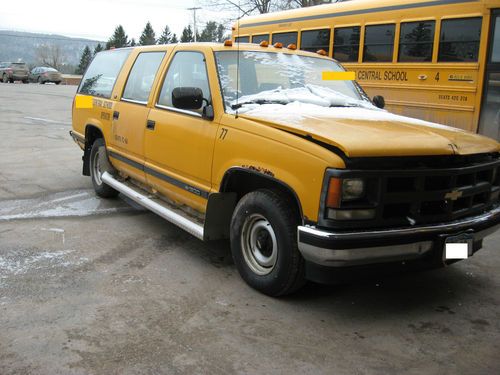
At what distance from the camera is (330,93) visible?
4977mm

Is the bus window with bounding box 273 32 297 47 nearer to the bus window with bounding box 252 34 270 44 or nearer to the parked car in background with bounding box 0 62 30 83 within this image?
Result: the bus window with bounding box 252 34 270 44

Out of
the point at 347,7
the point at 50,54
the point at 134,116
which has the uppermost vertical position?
the point at 50,54

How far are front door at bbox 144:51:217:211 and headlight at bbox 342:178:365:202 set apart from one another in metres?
1.38

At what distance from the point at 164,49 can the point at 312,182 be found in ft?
9.18

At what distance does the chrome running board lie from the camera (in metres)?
4.53

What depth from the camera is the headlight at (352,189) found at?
3.30m

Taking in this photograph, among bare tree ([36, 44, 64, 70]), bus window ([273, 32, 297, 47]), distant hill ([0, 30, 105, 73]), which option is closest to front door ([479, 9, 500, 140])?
bus window ([273, 32, 297, 47])

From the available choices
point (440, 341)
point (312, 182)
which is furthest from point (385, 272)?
point (312, 182)

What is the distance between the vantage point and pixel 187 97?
4.30m

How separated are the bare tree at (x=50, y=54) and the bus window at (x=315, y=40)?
97.6 metres

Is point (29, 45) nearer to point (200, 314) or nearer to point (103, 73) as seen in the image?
point (103, 73)

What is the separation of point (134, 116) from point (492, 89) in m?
6.01

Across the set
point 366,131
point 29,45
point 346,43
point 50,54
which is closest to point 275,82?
point 366,131

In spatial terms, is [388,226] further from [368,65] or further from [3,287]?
[368,65]
